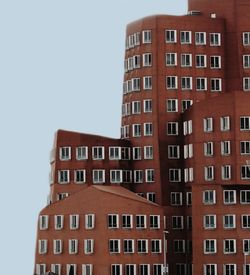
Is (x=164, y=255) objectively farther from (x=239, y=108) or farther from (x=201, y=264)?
(x=239, y=108)

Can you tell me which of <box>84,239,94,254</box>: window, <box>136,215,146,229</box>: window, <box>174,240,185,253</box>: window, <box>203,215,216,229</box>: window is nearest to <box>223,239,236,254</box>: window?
<box>203,215,216,229</box>: window

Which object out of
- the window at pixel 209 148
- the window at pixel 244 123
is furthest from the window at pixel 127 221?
the window at pixel 244 123

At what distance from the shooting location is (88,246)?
189500 mm

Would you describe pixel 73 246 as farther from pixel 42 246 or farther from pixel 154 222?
pixel 154 222

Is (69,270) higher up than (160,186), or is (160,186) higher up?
(160,186)

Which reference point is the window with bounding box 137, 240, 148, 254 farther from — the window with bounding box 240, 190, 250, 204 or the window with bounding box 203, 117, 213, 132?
the window with bounding box 203, 117, 213, 132

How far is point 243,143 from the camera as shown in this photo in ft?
618

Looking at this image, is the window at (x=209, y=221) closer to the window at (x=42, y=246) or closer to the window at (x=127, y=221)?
the window at (x=127, y=221)

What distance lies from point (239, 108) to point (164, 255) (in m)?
23.5

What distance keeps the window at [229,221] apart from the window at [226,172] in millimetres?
5407

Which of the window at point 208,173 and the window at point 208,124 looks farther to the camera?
the window at point 208,124

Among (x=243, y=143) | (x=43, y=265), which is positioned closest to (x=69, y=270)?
(x=43, y=265)

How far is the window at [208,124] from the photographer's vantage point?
190 metres

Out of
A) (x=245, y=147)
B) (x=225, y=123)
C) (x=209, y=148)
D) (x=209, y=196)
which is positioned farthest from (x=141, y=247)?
(x=225, y=123)
